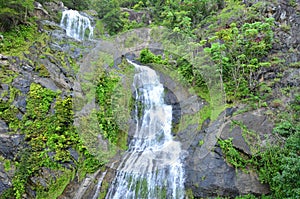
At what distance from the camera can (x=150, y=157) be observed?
10461 millimetres

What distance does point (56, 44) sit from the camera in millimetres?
13977

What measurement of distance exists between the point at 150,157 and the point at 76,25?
13434 millimetres

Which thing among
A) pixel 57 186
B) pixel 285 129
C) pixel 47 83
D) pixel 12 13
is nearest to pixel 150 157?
pixel 57 186

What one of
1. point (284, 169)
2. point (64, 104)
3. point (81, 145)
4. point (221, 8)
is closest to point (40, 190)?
point (81, 145)

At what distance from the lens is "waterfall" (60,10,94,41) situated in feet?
60.2

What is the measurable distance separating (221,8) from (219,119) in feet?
43.0

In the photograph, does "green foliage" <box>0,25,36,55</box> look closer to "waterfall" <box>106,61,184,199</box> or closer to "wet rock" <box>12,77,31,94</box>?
"wet rock" <box>12,77,31,94</box>

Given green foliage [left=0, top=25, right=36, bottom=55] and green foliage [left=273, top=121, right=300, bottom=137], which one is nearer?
green foliage [left=273, top=121, right=300, bottom=137]

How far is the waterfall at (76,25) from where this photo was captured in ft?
60.2

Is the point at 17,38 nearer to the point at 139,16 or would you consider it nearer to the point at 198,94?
the point at 198,94

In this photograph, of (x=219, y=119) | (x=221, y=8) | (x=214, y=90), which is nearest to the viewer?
(x=219, y=119)

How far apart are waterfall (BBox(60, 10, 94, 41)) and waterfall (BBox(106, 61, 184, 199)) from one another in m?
7.51

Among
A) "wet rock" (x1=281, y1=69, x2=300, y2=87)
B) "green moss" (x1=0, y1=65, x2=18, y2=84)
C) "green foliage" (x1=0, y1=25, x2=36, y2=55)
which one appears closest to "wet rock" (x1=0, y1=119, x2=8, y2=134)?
"green moss" (x1=0, y1=65, x2=18, y2=84)

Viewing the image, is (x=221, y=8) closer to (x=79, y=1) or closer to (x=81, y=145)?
(x=79, y=1)
